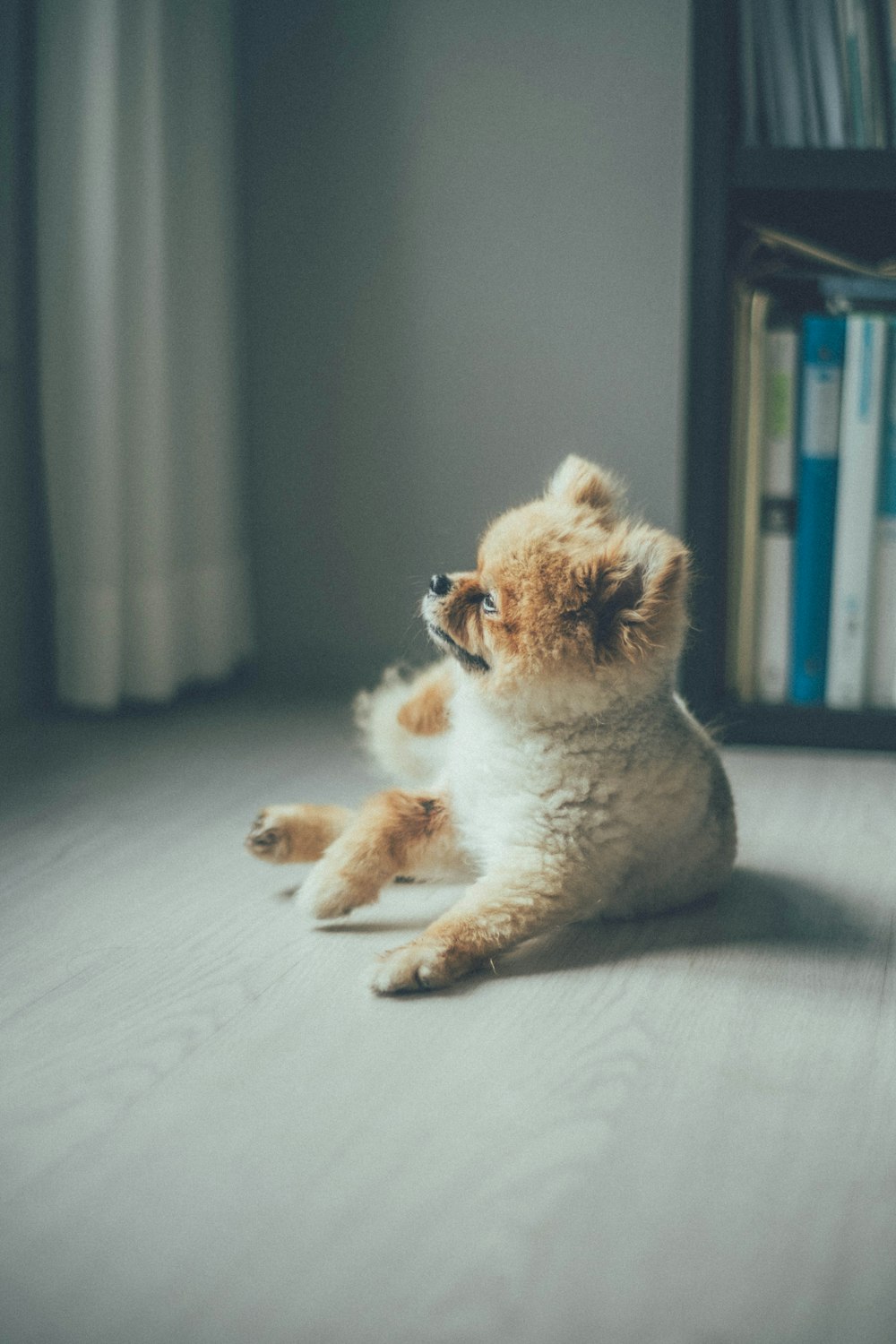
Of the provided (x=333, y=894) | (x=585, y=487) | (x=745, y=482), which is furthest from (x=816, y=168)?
(x=333, y=894)

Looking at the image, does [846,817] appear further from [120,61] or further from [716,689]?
[120,61]

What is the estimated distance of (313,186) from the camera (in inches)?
71.1

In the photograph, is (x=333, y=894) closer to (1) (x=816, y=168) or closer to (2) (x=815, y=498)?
(2) (x=815, y=498)

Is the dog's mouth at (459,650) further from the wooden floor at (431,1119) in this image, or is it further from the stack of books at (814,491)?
the stack of books at (814,491)

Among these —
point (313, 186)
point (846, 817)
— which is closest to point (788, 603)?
point (846, 817)

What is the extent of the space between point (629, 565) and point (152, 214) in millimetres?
972

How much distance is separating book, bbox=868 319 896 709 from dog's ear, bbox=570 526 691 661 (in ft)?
2.26

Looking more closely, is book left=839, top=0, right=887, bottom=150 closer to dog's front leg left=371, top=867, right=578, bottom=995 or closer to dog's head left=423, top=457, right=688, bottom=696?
dog's head left=423, top=457, right=688, bottom=696

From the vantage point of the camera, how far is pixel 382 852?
3.31ft

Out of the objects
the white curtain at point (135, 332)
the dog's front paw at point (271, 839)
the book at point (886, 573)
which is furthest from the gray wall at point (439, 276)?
the dog's front paw at point (271, 839)

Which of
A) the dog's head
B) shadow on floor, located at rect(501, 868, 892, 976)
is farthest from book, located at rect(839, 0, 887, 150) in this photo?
shadow on floor, located at rect(501, 868, 892, 976)

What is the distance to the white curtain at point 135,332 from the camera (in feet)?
5.05

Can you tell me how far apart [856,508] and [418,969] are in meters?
0.91

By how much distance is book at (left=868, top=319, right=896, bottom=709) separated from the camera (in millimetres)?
1510
